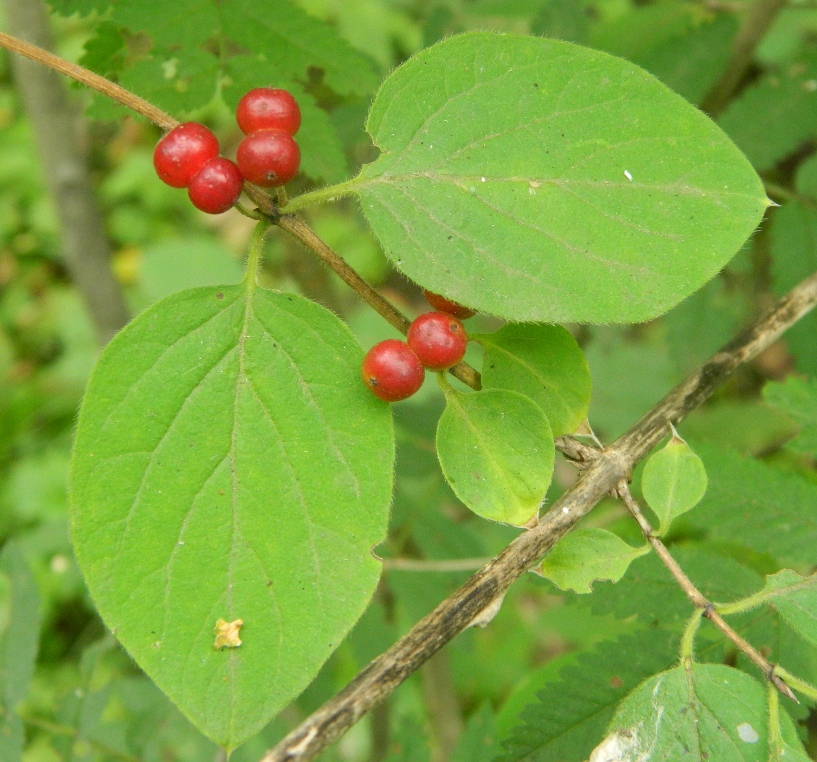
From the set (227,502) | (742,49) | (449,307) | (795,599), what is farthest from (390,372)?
(742,49)

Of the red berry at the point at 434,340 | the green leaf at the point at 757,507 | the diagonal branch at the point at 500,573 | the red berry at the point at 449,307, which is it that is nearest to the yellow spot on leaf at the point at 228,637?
the diagonal branch at the point at 500,573

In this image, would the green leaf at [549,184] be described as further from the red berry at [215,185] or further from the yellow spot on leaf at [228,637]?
the yellow spot on leaf at [228,637]

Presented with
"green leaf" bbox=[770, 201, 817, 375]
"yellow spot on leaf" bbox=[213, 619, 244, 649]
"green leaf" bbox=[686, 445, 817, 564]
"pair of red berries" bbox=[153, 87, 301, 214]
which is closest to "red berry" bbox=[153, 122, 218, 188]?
"pair of red berries" bbox=[153, 87, 301, 214]

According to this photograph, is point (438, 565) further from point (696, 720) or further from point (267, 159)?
point (267, 159)

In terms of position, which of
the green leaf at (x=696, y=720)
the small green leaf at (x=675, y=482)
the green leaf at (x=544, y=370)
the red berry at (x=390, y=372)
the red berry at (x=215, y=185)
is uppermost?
the red berry at (x=215, y=185)

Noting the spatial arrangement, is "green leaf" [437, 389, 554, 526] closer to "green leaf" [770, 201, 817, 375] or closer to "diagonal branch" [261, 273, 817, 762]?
"diagonal branch" [261, 273, 817, 762]

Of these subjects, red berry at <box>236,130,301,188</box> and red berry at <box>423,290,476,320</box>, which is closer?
red berry at <box>236,130,301,188</box>

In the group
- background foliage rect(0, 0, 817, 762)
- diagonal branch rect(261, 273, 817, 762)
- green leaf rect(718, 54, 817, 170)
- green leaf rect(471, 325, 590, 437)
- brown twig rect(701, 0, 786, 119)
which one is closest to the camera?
diagonal branch rect(261, 273, 817, 762)
